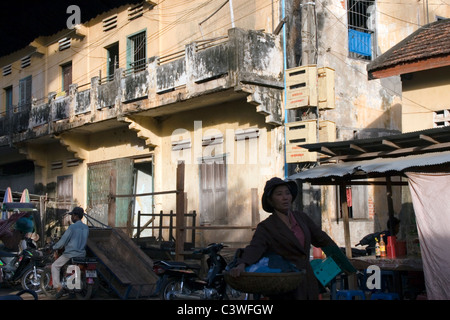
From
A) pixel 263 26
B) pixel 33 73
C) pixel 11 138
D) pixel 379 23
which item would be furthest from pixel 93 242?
pixel 33 73

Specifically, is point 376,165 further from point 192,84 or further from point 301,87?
point 192,84

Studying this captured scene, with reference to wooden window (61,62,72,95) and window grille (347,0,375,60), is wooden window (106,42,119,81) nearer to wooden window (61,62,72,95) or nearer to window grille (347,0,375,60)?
wooden window (61,62,72,95)

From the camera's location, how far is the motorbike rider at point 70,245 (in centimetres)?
1046

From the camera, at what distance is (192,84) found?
1519 centimetres

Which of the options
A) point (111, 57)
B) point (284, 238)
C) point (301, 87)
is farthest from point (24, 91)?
point (284, 238)

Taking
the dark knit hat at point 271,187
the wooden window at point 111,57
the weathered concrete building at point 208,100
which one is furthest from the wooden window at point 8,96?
the dark knit hat at point 271,187

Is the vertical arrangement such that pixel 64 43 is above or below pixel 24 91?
above

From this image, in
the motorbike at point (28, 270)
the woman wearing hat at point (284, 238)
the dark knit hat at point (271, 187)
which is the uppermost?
the dark knit hat at point (271, 187)

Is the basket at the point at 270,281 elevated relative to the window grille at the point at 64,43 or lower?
lower

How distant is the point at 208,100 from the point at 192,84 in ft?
2.17

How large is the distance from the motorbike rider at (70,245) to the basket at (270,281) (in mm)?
6509

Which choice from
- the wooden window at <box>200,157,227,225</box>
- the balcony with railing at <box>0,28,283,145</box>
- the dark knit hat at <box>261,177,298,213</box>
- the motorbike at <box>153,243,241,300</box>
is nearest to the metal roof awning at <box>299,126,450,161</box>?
the motorbike at <box>153,243,241,300</box>

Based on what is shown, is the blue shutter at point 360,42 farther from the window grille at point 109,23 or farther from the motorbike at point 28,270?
the motorbike at point 28,270

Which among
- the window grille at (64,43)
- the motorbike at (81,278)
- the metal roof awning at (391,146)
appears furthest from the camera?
the window grille at (64,43)
